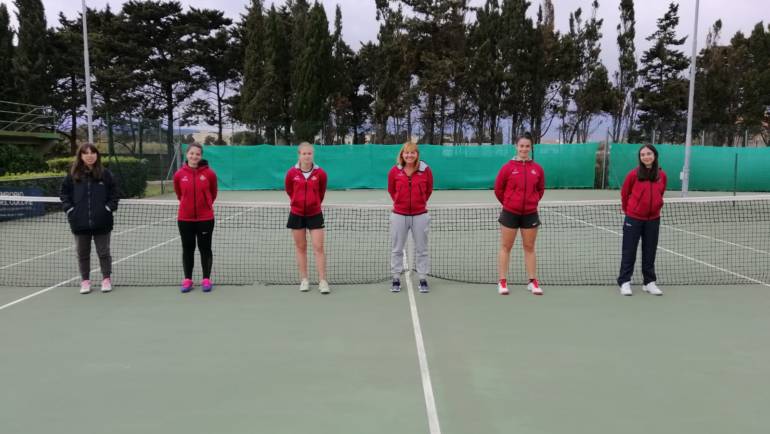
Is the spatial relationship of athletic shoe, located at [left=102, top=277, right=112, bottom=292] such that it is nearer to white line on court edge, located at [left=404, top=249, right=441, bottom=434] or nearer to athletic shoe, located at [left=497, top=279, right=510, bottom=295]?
white line on court edge, located at [left=404, top=249, right=441, bottom=434]

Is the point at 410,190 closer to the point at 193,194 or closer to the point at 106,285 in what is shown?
the point at 193,194

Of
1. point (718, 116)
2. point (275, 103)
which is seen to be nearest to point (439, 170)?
point (275, 103)

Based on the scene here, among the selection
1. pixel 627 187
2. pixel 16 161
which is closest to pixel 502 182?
pixel 627 187

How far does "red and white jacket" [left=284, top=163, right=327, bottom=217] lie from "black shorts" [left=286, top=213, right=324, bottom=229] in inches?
1.3

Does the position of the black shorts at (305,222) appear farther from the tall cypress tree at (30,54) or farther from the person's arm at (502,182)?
the tall cypress tree at (30,54)

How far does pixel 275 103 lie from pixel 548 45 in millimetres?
17159

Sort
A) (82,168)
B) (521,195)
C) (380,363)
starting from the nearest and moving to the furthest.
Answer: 1. (380,363)
2. (521,195)
3. (82,168)

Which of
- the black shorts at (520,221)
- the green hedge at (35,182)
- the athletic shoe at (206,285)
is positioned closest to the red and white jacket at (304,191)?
the athletic shoe at (206,285)

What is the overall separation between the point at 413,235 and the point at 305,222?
1154 mm

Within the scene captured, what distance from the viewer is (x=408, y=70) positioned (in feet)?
116

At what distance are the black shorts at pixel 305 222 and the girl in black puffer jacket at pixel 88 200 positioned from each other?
1.85 metres

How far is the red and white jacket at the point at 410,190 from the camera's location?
230 inches

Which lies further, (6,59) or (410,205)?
(6,59)

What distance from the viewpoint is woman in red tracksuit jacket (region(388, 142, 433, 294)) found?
5848 millimetres
